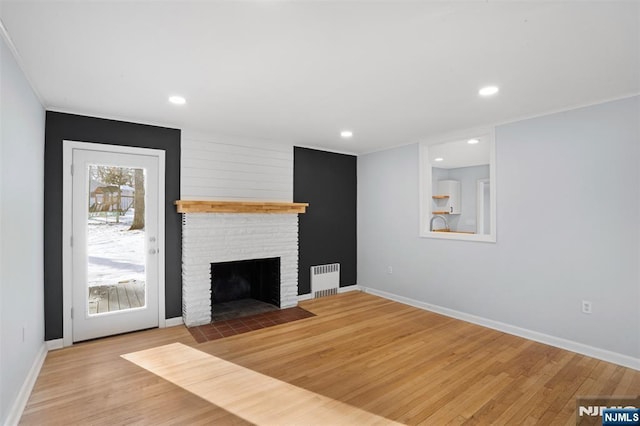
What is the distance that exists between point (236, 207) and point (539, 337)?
3.81 metres

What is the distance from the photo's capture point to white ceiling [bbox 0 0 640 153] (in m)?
1.71

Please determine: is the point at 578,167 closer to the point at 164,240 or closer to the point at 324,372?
the point at 324,372

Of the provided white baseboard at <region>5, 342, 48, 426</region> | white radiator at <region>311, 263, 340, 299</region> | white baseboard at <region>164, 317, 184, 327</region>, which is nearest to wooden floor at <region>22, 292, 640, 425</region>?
white baseboard at <region>5, 342, 48, 426</region>

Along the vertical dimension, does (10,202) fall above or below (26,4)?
below

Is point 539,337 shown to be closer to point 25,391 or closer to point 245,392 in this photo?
point 245,392

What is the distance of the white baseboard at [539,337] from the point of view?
2.91 meters

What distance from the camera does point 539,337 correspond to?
3428 millimetres

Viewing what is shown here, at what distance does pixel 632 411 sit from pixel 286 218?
3.90 m

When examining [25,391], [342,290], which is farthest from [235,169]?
[25,391]

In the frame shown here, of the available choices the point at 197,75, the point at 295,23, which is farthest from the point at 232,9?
the point at 197,75

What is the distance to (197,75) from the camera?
248cm

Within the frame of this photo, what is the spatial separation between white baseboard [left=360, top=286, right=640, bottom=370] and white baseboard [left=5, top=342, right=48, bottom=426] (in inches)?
169

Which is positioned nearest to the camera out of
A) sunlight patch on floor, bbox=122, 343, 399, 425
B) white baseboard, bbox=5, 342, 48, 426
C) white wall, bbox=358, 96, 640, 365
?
white baseboard, bbox=5, 342, 48, 426

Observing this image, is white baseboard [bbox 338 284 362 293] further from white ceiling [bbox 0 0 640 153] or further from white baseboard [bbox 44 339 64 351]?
white baseboard [bbox 44 339 64 351]
